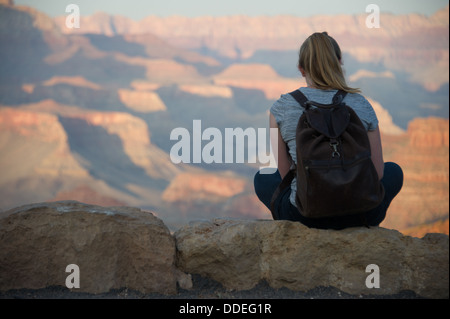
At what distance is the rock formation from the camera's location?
2531 mm

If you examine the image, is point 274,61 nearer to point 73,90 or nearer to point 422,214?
point 73,90

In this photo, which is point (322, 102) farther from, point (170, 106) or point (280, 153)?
point (170, 106)

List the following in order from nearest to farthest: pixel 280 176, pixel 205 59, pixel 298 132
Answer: pixel 298 132, pixel 280 176, pixel 205 59

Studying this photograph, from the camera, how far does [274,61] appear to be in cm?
10612

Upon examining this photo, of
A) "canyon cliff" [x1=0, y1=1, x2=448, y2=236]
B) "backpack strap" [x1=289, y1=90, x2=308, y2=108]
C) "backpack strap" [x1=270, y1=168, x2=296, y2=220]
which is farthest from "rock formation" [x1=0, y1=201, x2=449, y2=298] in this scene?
"canyon cliff" [x1=0, y1=1, x2=448, y2=236]

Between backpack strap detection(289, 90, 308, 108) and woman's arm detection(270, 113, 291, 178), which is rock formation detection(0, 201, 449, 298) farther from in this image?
backpack strap detection(289, 90, 308, 108)

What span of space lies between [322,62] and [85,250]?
53.5 inches

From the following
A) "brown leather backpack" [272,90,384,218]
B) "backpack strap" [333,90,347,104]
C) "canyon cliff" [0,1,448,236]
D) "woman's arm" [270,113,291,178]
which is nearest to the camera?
"brown leather backpack" [272,90,384,218]

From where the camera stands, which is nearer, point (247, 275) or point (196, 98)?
point (247, 275)

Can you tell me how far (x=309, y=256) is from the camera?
2.58 metres

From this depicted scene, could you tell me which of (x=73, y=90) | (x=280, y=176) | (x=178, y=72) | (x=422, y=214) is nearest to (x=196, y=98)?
(x=178, y=72)

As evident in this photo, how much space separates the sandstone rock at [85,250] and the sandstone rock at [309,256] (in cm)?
15

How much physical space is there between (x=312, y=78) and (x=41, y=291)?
5.05ft

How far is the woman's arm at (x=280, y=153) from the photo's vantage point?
249 centimetres
